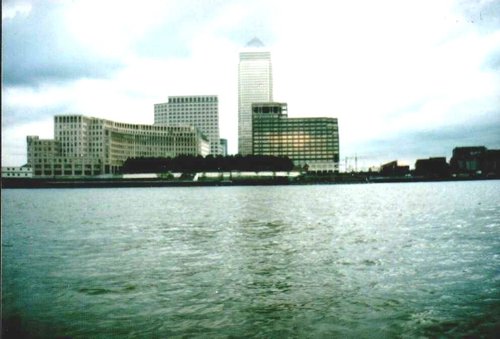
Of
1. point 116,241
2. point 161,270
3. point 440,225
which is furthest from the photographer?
point 440,225

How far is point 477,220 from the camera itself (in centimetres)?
3569

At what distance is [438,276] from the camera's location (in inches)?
623

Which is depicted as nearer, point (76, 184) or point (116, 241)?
point (116, 241)

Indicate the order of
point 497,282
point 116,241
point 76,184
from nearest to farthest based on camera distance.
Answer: point 497,282
point 116,241
point 76,184

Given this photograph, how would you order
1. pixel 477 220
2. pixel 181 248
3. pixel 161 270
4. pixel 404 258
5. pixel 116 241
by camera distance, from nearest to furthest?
pixel 161 270, pixel 404 258, pixel 181 248, pixel 116 241, pixel 477 220

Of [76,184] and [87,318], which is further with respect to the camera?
[76,184]

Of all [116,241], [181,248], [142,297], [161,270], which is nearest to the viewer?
[142,297]

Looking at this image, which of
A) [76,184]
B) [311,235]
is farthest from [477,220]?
[76,184]

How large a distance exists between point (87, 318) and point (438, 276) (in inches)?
Result: 449

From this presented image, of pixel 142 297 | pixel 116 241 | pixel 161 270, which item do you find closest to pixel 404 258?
pixel 161 270

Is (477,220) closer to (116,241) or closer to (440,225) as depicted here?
(440,225)

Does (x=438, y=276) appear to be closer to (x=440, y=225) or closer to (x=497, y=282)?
(x=497, y=282)

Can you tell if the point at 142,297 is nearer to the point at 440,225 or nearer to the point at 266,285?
the point at 266,285

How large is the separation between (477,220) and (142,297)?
99.8 ft
